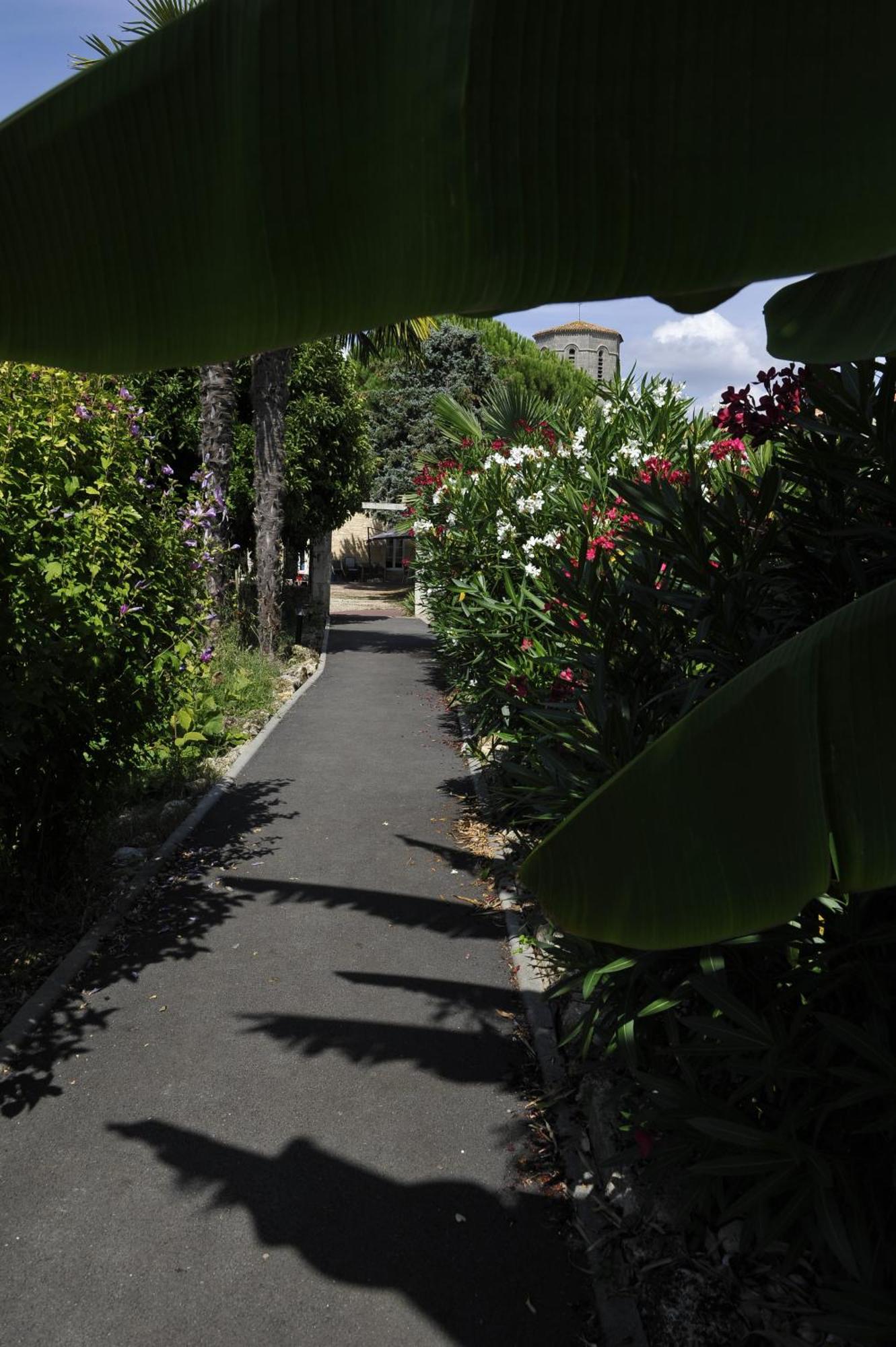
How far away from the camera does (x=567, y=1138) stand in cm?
411

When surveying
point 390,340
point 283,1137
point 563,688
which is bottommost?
point 283,1137

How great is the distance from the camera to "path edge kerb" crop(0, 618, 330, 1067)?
482 cm

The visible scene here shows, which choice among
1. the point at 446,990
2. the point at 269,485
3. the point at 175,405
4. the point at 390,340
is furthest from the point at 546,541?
the point at 175,405

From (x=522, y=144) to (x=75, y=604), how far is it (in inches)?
187

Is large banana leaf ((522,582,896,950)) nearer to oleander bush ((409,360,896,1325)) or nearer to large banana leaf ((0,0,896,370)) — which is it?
oleander bush ((409,360,896,1325))

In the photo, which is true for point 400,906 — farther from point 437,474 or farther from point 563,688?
point 437,474

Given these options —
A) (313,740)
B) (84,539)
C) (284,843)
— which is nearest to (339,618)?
(313,740)

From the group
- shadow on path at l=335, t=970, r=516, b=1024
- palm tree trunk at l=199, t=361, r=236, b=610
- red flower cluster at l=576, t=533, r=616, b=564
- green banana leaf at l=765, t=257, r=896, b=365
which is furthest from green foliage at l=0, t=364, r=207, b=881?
palm tree trunk at l=199, t=361, r=236, b=610

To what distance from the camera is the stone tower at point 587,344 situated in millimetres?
75062

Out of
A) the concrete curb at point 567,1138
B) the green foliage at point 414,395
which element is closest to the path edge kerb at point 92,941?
the concrete curb at point 567,1138

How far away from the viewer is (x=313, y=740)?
12500 mm

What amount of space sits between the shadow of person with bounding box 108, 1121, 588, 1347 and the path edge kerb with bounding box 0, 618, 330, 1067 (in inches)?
38.6

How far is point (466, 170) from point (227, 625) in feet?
50.0

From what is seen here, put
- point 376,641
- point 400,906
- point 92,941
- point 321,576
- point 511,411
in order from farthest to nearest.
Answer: point 321,576
point 376,641
point 511,411
point 400,906
point 92,941
